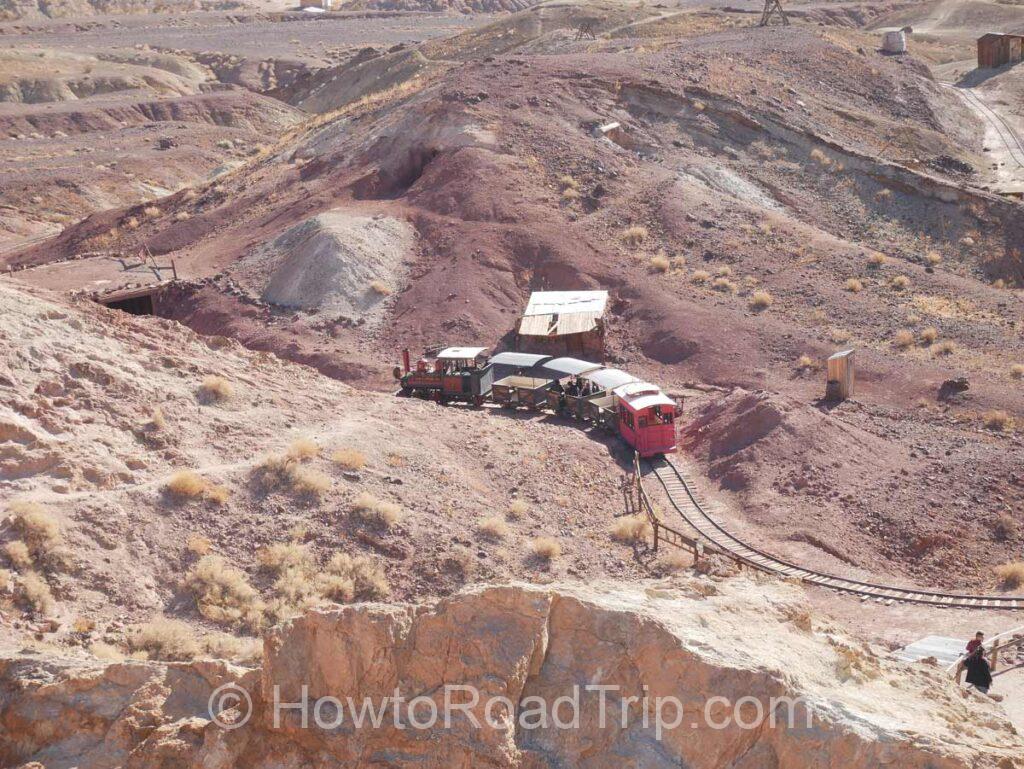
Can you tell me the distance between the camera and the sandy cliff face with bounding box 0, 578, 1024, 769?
10055 millimetres

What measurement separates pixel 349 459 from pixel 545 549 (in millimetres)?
4885

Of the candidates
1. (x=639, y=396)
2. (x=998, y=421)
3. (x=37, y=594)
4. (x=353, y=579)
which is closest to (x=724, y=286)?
(x=639, y=396)

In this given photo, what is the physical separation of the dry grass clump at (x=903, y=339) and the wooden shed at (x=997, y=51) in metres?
59.4

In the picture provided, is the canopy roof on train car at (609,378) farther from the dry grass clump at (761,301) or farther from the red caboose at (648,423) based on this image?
the dry grass clump at (761,301)

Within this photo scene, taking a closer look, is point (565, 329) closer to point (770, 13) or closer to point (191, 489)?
point (191, 489)

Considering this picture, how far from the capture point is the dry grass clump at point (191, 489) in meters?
20.8

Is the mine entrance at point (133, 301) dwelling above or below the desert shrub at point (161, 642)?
below

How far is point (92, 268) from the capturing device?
158ft

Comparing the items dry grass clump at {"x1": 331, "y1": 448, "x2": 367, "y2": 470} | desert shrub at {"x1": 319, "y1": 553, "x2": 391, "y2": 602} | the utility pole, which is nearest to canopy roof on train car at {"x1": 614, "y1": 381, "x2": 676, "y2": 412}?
dry grass clump at {"x1": 331, "y1": 448, "x2": 367, "y2": 470}

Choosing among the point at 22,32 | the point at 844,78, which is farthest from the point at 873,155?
the point at 22,32

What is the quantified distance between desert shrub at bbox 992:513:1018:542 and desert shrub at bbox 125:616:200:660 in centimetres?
2021

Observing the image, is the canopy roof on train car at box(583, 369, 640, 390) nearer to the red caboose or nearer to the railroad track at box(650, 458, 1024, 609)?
the red caboose

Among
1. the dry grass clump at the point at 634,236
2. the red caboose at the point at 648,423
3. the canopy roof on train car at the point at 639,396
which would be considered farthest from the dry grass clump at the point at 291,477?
the dry grass clump at the point at 634,236

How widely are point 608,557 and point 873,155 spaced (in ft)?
140
